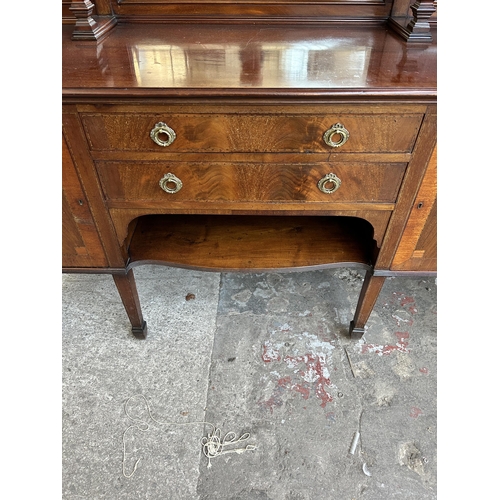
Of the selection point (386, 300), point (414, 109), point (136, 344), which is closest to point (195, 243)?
point (136, 344)

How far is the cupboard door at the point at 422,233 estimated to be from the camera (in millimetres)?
1048

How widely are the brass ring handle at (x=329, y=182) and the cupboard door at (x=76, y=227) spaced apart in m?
0.65

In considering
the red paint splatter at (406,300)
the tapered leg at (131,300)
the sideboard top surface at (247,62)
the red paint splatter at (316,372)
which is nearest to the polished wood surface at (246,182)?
the sideboard top surface at (247,62)

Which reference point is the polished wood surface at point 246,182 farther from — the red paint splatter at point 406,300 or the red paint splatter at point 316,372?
the red paint splatter at point 406,300

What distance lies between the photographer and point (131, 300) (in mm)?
1437

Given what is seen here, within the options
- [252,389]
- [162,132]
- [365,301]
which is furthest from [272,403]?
[162,132]

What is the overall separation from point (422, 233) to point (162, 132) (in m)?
0.78

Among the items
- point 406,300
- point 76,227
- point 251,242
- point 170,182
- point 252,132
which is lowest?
point 406,300

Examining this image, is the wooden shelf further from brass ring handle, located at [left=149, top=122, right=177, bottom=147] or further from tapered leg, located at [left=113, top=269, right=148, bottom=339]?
brass ring handle, located at [left=149, top=122, right=177, bottom=147]

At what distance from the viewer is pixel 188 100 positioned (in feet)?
2.97

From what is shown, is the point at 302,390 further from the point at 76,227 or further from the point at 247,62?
the point at 247,62

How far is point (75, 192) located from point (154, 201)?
0.69 feet

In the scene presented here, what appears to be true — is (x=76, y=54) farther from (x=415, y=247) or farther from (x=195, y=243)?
(x=415, y=247)

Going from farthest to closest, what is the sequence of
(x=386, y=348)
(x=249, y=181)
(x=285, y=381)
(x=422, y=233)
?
(x=386, y=348)
(x=285, y=381)
(x=422, y=233)
(x=249, y=181)
